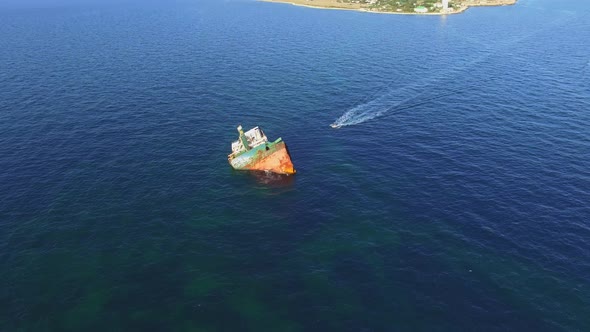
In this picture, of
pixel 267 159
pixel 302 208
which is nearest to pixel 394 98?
pixel 267 159

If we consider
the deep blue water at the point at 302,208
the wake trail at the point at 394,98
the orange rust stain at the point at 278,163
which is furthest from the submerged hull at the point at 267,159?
the wake trail at the point at 394,98

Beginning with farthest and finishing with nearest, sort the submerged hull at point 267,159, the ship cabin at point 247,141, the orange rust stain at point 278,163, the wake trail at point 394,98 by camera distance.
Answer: the wake trail at point 394,98, the ship cabin at point 247,141, the submerged hull at point 267,159, the orange rust stain at point 278,163

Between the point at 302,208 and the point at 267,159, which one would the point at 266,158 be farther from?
the point at 302,208

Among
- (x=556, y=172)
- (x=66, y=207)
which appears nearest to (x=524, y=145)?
(x=556, y=172)

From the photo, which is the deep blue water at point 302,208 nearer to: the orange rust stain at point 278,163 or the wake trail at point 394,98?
the wake trail at point 394,98

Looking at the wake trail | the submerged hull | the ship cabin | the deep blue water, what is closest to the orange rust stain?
the submerged hull

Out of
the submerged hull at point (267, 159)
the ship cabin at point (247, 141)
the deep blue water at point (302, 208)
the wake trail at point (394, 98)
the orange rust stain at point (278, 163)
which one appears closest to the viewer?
the deep blue water at point (302, 208)

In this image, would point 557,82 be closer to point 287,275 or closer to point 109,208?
point 287,275
